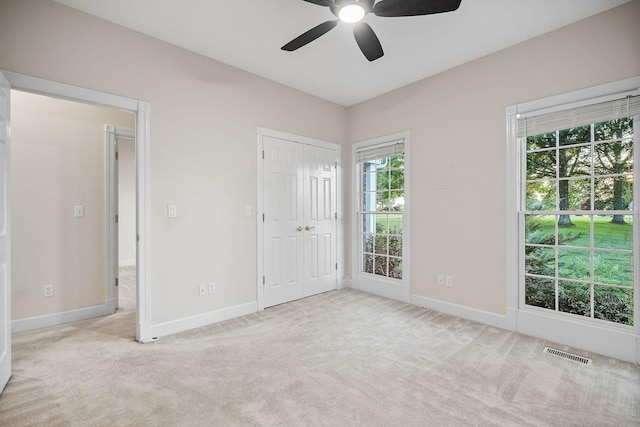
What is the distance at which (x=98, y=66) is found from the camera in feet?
8.18

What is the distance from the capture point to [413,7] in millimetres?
1854

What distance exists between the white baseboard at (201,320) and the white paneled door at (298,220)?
29cm

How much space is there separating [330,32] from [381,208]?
234cm

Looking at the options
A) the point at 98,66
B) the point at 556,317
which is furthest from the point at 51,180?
the point at 556,317

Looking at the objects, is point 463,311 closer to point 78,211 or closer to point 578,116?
point 578,116

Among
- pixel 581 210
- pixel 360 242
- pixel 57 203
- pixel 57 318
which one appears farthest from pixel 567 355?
pixel 57 203

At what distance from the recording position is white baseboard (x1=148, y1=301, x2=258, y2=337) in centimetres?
279

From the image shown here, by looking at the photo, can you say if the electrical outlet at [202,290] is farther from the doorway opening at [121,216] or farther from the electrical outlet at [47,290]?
the electrical outlet at [47,290]

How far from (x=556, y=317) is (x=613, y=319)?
1.40 feet

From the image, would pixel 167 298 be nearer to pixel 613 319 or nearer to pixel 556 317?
pixel 556 317

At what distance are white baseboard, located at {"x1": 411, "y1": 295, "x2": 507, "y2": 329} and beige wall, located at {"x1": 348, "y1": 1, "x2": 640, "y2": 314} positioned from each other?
49 mm

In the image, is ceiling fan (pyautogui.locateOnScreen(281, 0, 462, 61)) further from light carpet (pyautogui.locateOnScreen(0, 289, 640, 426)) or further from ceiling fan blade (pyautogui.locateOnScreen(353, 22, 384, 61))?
light carpet (pyautogui.locateOnScreen(0, 289, 640, 426))

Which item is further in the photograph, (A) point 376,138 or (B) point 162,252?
(A) point 376,138

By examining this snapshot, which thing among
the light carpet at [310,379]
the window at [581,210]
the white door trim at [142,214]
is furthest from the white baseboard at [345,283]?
the white door trim at [142,214]
